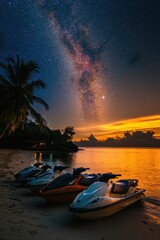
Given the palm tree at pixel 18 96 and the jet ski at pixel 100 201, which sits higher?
the palm tree at pixel 18 96

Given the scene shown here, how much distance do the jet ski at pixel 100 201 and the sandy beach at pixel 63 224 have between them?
0.30 meters

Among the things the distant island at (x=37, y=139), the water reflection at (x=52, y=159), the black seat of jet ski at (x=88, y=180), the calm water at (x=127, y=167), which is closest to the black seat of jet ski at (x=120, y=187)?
the black seat of jet ski at (x=88, y=180)

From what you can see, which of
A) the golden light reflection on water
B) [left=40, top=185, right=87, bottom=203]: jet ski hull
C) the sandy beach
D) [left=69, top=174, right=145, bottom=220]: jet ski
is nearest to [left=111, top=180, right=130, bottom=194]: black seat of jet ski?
[left=69, top=174, right=145, bottom=220]: jet ski

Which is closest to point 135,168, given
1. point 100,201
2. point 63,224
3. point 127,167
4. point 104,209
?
point 127,167

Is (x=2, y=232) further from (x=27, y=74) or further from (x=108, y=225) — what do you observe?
(x=27, y=74)

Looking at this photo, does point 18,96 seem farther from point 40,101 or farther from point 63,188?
point 63,188

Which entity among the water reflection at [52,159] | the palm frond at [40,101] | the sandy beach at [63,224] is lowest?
the sandy beach at [63,224]

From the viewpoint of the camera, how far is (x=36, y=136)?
290 feet

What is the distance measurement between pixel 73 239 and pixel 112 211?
6.95 feet

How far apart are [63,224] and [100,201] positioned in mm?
1307

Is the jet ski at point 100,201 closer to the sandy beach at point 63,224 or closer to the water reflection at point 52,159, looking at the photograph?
the sandy beach at point 63,224

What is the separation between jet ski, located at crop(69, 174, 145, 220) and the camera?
617 centimetres

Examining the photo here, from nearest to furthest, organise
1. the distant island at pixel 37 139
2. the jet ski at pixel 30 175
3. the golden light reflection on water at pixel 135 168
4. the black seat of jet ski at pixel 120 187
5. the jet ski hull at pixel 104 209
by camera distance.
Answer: the jet ski hull at pixel 104 209, the black seat of jet ski at pixel 120 187, the jet ski at pixel 30 175, the golden light reflection on water at pixel 135 168, the distant island at pixel 37 139

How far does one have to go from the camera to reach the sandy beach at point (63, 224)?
17.7ft
